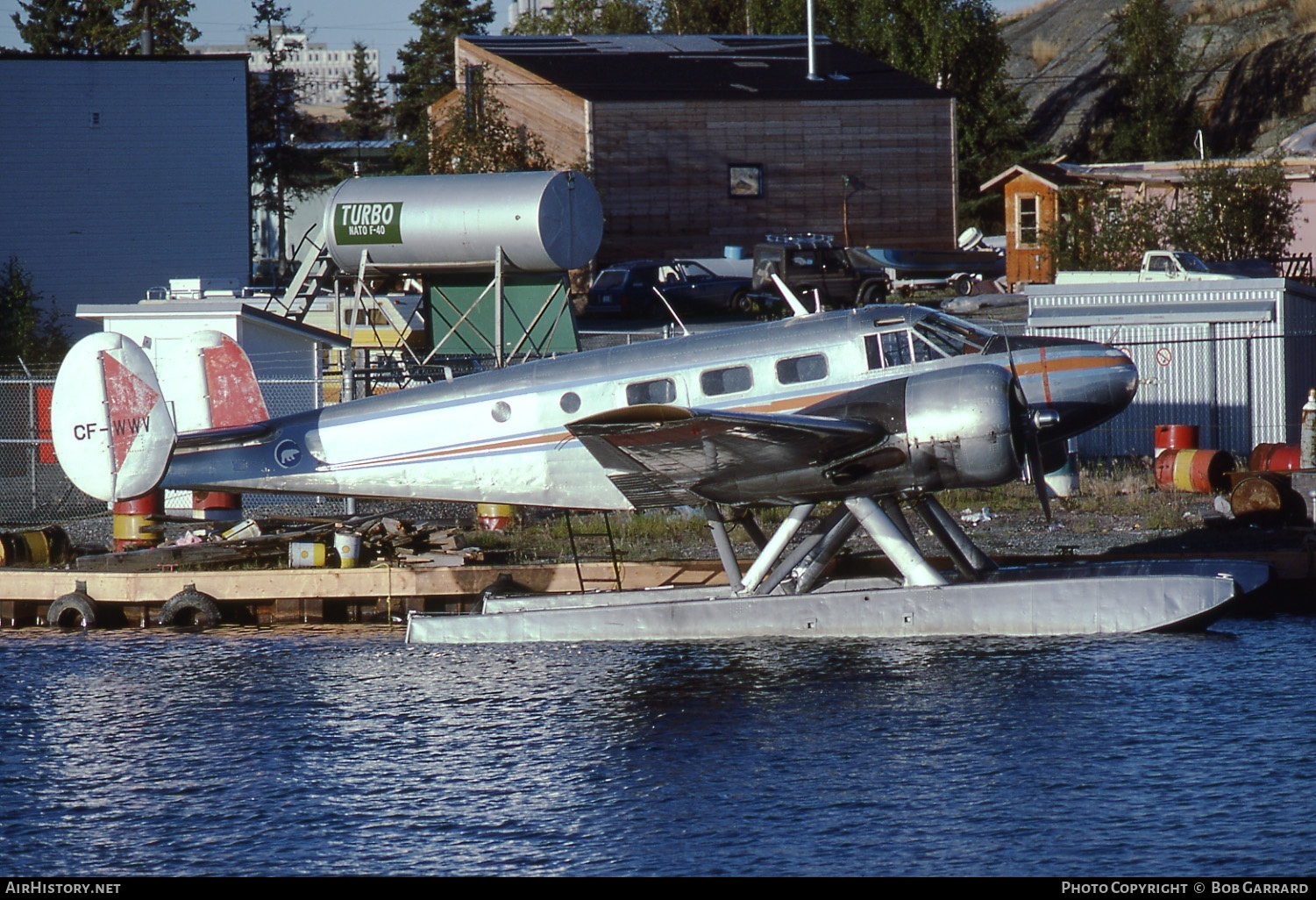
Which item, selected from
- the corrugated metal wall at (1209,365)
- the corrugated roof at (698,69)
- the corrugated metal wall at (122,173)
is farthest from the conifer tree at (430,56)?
the corrugated metal wall at (1209,365)

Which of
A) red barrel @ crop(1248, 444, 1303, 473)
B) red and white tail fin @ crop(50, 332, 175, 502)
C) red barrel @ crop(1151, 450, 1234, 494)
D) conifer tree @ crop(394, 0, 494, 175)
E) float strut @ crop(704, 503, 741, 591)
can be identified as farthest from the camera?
conifer tree @ crop(394, 0, 494, 175)

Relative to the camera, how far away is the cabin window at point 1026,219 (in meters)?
57.3

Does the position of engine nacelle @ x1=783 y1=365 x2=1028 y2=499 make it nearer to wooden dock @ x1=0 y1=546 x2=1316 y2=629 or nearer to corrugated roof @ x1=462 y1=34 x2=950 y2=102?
wooden dock @ x1=0 y1=546 x2=1316 y2=629

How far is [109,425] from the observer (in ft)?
65.5

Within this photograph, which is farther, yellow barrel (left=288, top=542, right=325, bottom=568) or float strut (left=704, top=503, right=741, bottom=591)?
yellow barrel (left=288, top=542, right=325, bottom=568)

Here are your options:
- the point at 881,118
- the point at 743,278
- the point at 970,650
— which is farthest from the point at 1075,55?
the point at 970,650

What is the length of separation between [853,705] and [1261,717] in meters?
4.21

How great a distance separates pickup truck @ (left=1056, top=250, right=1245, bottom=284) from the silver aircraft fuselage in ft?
71.6

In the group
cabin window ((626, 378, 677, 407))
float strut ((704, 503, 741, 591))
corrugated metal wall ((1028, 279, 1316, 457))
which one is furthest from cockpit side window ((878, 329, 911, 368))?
corrugated metal wall ((1028, 279, 1316, 457))

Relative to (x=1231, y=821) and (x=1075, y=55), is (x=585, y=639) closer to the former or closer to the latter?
(x=1231, y=821)

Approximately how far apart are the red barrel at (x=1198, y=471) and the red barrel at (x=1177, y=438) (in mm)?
1408

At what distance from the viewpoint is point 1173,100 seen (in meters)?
75.0

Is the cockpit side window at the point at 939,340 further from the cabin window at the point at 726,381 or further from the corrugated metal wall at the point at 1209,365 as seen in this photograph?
the corrugated metal wall at the point at 1209,365

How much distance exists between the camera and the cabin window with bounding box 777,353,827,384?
19.1m
